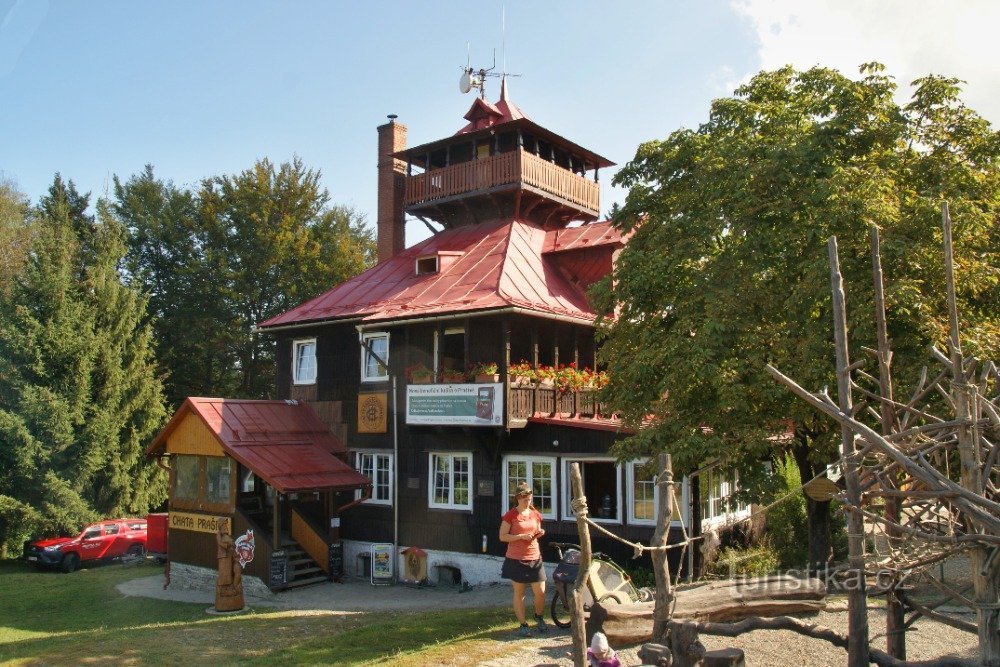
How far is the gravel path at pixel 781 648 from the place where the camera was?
10.4m

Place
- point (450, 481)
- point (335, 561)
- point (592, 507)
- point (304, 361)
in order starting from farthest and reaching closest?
point (304, 361) < point (335, 561) < point (450, 481) < point (592, 507)

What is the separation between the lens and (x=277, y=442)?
21.1 m

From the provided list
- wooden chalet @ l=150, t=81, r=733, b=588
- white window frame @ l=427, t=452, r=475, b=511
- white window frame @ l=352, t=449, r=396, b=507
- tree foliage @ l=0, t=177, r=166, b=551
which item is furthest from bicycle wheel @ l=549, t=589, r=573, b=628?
tree foliage @ l=0, t=177, r=166, b=551

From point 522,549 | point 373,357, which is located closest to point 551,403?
point 373,357

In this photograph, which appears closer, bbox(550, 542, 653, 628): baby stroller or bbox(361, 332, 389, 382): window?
bbox(550, 542, 653, 628): baby stroller

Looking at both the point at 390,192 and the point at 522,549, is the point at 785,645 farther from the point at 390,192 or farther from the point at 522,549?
the point at 390,192

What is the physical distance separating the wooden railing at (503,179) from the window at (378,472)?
830 cm

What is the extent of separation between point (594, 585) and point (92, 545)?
2064cm

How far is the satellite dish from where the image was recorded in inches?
1111

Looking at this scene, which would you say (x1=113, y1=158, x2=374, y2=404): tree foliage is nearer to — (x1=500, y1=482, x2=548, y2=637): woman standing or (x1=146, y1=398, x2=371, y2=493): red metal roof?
(x1=146, y1=398, x2=371, y2=493): red metal roof

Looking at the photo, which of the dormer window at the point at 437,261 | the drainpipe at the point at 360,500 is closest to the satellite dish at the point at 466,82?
the dormer window at the point at 437,261

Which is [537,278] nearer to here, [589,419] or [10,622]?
[589,419]

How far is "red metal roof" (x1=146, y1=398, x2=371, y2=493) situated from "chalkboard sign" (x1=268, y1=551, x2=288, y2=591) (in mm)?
1611

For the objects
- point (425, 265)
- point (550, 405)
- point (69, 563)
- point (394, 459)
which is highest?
point (425, 265)
